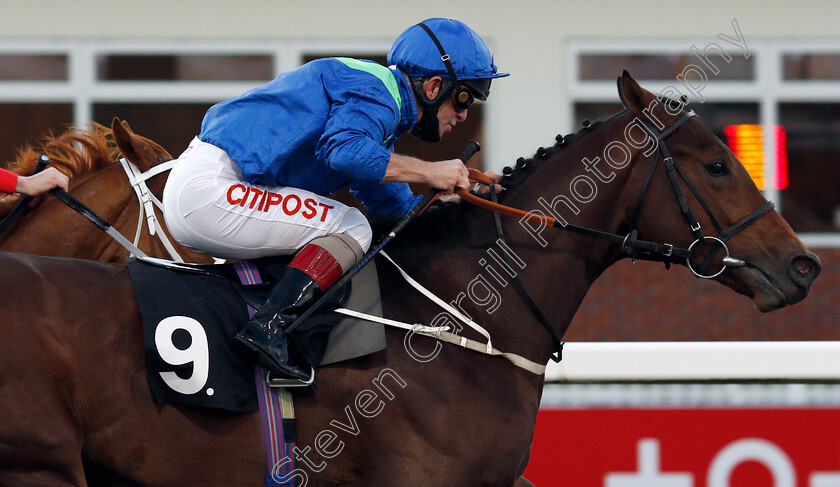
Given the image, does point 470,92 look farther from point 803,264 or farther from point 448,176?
point 803,264

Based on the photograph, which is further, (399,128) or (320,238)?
(399,128)

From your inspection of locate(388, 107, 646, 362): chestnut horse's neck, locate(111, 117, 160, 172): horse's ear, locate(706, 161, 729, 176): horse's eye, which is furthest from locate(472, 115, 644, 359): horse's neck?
locate(111, 117, 160, 172): horse's ear

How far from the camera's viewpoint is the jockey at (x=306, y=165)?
8.67ft

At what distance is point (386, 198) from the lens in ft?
10.6

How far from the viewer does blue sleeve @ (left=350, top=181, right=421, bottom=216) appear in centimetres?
322

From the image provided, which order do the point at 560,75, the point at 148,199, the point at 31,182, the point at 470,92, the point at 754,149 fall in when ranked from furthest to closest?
the point at 754,149 → the point at 560,75 → the point at 148,199 → the point at 31,182 → the point at 470,92

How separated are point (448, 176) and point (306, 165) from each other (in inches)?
16.4

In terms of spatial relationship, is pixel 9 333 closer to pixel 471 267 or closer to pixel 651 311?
pixel 471 267

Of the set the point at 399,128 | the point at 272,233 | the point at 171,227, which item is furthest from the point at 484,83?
the point at 171,227

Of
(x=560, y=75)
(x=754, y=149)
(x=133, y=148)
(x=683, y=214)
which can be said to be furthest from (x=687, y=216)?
(x=754, y=149)

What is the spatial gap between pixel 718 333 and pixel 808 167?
1.42 m

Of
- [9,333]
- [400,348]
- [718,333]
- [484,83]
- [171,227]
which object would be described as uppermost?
[718,333]

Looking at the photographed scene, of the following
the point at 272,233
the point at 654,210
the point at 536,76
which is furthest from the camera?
the point at 536,76

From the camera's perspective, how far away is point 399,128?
295 cm
